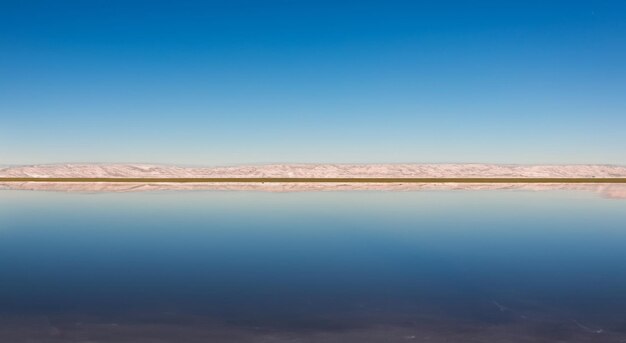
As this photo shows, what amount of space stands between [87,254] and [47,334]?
8.33 metres

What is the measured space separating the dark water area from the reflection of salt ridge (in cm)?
8555

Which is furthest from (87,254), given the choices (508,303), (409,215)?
(409,215)

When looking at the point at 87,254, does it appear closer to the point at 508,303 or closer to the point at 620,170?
the point at 508,303

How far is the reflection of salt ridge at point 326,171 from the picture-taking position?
111 metres

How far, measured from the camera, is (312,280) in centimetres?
1432

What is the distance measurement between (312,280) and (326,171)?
106 m

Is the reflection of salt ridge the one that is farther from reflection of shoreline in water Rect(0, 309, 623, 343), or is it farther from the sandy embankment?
reflection of shoreline in water Rect(0, 309, 623, 343)

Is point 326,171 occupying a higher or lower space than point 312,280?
higher

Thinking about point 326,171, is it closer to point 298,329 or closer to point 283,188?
point 283,188

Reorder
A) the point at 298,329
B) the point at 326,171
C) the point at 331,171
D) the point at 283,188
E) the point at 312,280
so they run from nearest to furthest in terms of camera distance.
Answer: the point at 298,329, the point at 312,280, the point at 283,188, the point at 326,171, the point at 331,171

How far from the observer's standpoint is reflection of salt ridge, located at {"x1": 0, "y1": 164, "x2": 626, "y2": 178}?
111m

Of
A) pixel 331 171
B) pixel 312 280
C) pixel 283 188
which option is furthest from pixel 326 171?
pixel 312 280

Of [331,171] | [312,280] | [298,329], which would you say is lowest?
[298,329]

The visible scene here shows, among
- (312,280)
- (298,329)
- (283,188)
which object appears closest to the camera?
(298,329)
